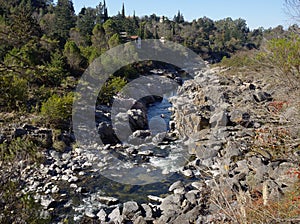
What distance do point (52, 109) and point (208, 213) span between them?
847cm

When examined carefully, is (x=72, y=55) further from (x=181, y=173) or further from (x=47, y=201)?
(x=47, y=201)

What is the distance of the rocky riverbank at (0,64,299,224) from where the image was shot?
6742 millimetres

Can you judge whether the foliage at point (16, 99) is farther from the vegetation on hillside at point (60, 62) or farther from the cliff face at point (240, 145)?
the cliff face at point (240, 145)

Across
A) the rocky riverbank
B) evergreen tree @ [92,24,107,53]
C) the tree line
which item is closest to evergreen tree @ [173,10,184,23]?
the tree line

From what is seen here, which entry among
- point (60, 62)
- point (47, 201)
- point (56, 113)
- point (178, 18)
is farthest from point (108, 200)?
point (178, 18)

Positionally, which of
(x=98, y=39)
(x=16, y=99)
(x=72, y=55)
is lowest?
(x=16, y=99)

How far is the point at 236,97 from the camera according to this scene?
60.5 feet

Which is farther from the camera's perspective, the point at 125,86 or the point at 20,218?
the point at 125,86

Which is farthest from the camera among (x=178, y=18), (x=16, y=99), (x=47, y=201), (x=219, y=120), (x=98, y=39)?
(x=178, y=18)

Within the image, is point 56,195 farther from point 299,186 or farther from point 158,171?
point 299,186

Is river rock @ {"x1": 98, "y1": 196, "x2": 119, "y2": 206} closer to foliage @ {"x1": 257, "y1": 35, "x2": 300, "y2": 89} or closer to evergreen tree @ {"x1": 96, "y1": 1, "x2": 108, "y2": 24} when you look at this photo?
foliage @ {"x1": 257, "y1": 35, "x2": 300, "y2": 89}

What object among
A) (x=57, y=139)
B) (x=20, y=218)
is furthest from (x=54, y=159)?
(x=20, y=218)

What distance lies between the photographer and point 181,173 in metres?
9.98

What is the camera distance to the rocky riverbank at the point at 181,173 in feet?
22.1
